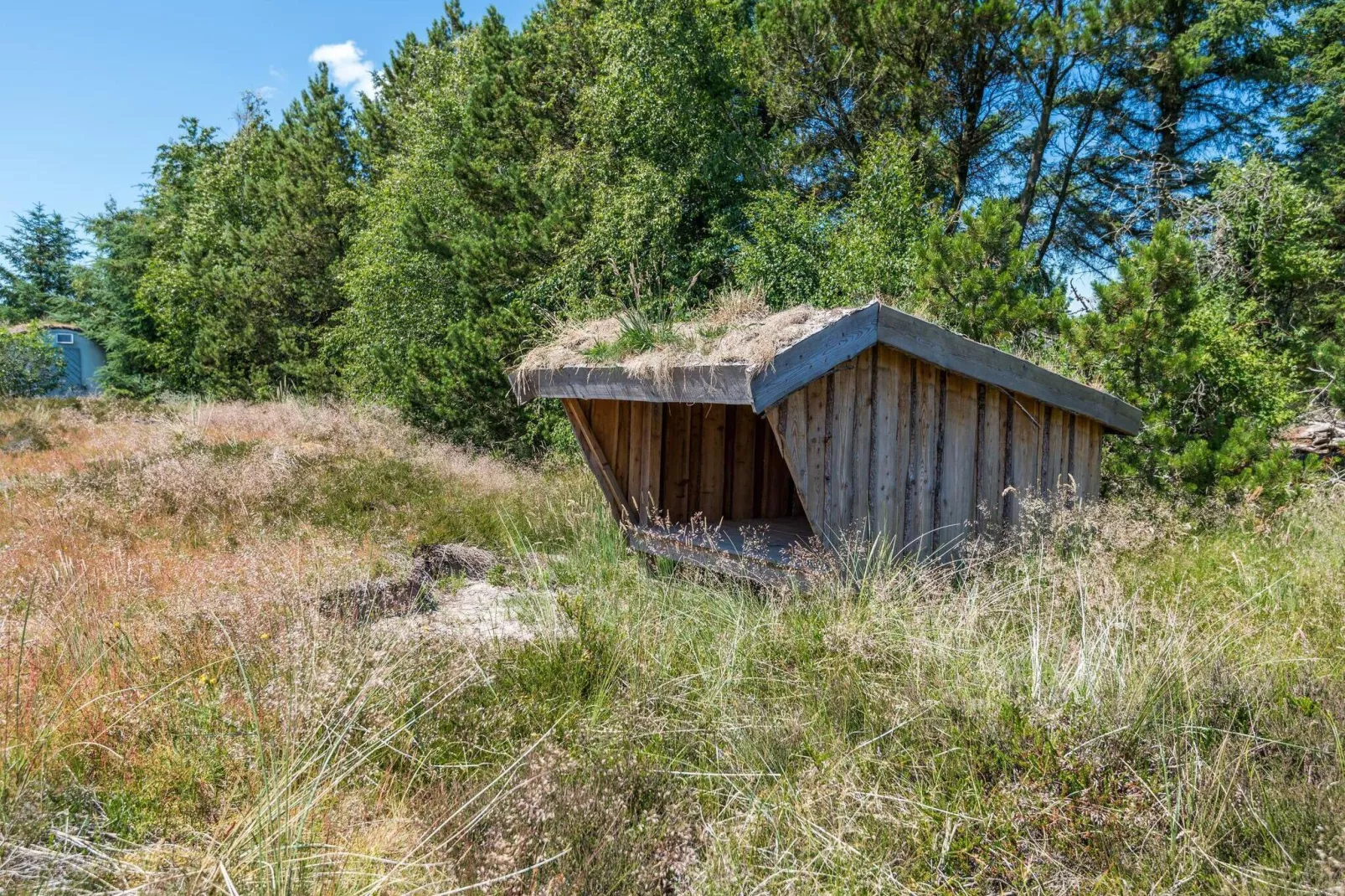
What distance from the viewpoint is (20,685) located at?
105 inches

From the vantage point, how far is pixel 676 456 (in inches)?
234

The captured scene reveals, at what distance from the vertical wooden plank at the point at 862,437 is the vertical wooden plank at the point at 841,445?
0.10ft

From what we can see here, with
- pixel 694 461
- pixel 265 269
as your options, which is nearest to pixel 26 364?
pixel 265 269

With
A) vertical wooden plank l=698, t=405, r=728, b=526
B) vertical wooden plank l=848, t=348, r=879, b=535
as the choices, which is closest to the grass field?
vertical wooden plank l=848, t=348, r=879, b=535

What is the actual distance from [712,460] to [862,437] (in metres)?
1.97

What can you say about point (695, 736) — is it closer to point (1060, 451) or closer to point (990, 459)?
point (990, 459)

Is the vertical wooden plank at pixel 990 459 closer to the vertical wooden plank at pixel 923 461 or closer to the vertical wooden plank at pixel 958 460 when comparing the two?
the vertical wooden plank at pixel 958 460

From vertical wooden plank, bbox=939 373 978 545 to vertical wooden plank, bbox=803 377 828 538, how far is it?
0.84 meters

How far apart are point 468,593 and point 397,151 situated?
62.1 ft

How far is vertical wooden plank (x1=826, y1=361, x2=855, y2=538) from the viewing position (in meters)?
4.18

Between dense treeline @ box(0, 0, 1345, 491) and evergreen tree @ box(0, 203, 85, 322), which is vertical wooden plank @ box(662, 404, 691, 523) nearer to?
dense treeline @ box(0, 0, 1345, 491)

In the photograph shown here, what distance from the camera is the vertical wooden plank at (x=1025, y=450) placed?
15.4ft

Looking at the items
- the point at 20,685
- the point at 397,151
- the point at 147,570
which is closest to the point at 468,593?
the point at 147,570

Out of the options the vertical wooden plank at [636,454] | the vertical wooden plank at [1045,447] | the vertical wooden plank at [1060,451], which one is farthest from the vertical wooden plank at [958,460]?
the vertical wooden plank at [636,454]
